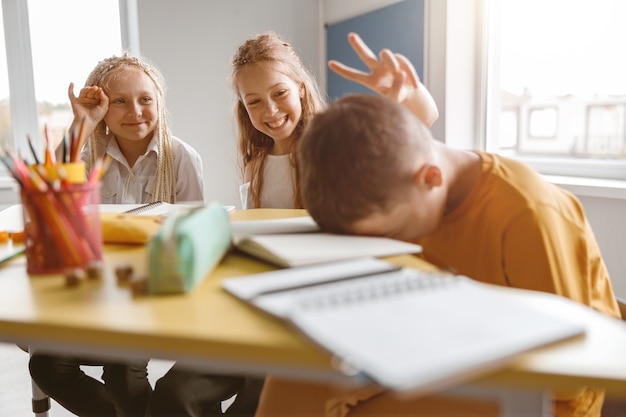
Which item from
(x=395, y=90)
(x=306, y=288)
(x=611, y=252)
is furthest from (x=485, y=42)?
(x=306, y=288)

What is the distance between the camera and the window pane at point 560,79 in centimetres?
209

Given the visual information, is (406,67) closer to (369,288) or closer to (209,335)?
(369,288)

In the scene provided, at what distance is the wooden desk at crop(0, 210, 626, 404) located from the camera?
0.42 meters

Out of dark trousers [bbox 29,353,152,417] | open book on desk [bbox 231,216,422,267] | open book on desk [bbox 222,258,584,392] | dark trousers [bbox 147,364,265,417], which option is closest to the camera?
open book on desk [bbox 222,258,584,392]

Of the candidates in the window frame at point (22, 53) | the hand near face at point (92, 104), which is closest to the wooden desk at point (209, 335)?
the hand near face at point (92, 104)

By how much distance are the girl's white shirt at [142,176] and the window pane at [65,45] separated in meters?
1.48

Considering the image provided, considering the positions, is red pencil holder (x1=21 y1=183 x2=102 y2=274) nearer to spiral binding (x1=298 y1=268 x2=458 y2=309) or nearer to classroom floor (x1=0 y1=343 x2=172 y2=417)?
spiral binding (x1=298 y1=268 x2=458 y2=309)

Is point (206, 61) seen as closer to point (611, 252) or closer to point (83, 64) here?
point (83, 64)

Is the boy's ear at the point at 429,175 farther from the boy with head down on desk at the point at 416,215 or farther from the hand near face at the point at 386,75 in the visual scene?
the hand near face at the point at 386,75

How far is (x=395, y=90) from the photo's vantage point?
3.44ft

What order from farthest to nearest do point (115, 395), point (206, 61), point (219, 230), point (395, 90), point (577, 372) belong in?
point (206, 61) < point (115, 395) < point (395, 90) < point (219, 230) < point (577, 372)

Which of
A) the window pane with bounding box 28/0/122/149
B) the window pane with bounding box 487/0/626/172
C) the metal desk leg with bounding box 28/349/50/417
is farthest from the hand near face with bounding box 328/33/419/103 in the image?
the window pane with bounding box 28/0/122/149

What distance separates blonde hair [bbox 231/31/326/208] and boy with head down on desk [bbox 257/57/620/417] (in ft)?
2.74

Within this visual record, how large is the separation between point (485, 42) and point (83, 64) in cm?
205
